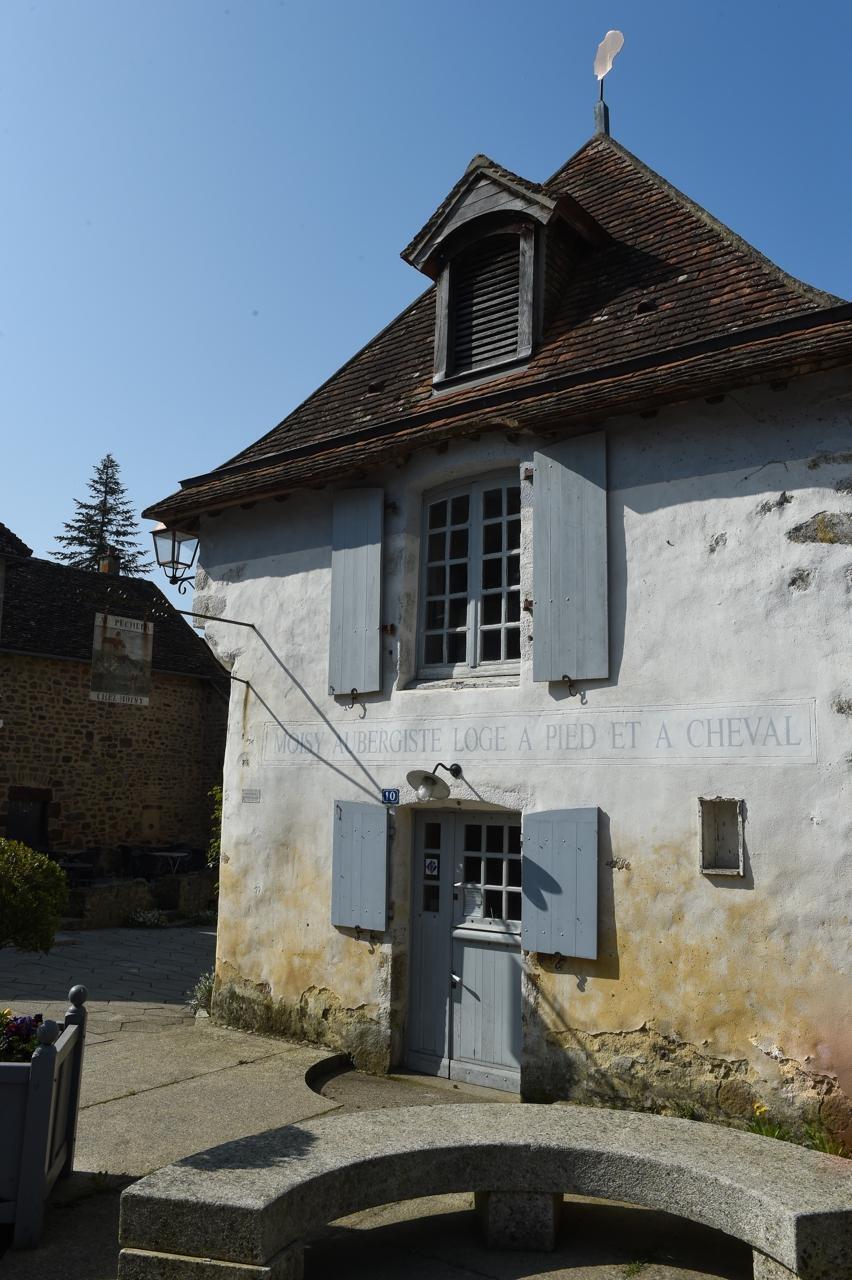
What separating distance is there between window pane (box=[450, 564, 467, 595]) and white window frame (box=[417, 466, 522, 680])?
0.36 ft

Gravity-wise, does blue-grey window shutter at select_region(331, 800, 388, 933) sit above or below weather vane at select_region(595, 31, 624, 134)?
below

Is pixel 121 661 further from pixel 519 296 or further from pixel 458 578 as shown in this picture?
pixel 519 296

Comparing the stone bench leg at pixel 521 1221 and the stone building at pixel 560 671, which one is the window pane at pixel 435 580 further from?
the stone bench leg at pixel 521 1221

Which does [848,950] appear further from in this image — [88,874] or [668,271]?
[88,874]

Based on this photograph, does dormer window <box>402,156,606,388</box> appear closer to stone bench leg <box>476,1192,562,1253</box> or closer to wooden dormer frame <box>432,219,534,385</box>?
wooden dormer frame <box>432,219,534,385</box>

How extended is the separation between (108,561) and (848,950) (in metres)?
19.2

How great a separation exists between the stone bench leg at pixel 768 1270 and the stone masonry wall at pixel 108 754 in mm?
15422

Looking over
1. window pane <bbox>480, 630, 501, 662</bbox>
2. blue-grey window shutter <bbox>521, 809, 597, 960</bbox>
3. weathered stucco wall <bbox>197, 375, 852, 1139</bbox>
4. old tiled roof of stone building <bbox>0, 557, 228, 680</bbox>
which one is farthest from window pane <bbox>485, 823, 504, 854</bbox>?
old tiled roof of stone building <bbox>0, 557, 228, 680</bbox>

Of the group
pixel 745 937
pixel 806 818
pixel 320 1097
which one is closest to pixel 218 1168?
pixel 320 1097

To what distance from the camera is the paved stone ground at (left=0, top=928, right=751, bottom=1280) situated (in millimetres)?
4352

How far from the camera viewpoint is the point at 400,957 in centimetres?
762

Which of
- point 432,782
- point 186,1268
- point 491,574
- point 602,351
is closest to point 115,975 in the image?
point 432,782

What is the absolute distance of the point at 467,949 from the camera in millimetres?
7395

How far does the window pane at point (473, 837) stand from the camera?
296 inches
